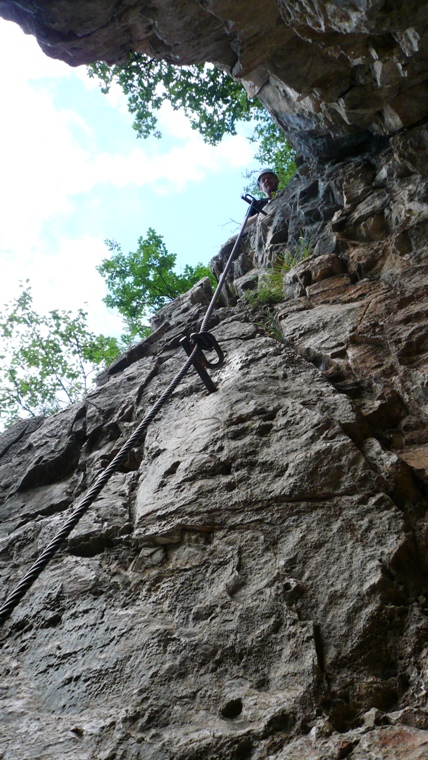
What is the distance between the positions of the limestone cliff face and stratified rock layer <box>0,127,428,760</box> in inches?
0.4

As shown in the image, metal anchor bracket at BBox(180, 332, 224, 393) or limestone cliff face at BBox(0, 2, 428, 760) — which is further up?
metal anchor bracket at BBox(180, 332, 224, 393)

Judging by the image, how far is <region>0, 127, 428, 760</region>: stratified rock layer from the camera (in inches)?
89.7

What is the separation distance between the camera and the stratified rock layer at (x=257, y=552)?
2.28 m

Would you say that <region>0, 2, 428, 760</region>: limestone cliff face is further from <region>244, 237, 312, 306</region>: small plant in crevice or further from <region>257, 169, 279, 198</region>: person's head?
<region>257, 169, 279, 198</region>: person's head

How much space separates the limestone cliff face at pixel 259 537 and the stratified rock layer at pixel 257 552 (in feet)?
0.04

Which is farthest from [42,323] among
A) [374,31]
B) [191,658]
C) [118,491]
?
[191,658]

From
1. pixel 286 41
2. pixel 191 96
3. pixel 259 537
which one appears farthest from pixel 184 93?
pixel 259 537

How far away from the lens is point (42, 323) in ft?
40.1

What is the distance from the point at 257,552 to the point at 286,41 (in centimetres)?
469

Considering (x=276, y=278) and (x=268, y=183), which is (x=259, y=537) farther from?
(x=268, y=183)

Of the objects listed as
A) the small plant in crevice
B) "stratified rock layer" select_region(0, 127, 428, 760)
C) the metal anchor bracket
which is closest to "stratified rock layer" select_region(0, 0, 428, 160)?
"stratified rock layer" select_region(0, 127, 428, 760)

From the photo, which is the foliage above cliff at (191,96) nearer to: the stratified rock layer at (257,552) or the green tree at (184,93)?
the green tree at (184,93)

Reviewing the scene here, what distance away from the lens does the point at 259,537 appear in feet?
9.77

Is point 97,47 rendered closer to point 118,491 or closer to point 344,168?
point 344,168
